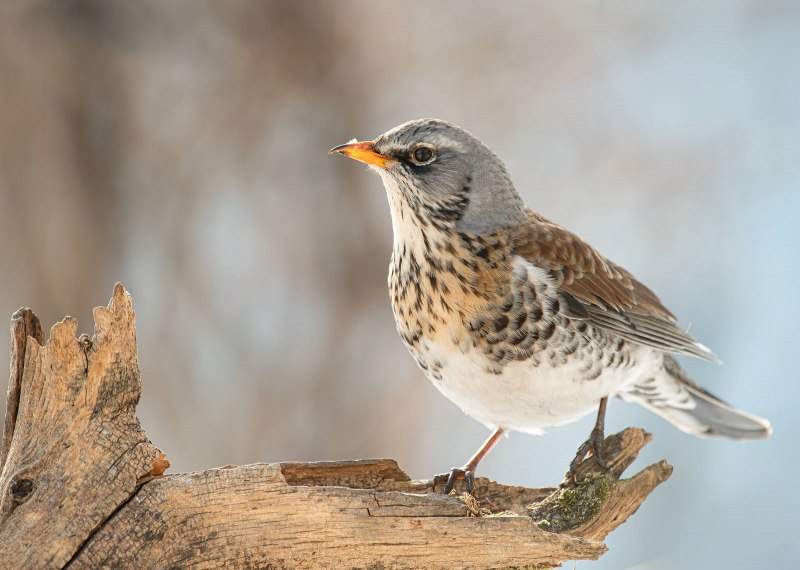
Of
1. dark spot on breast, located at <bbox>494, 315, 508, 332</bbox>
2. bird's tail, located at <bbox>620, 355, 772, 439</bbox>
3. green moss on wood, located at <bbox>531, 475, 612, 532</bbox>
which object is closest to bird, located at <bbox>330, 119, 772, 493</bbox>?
dark spot on breast, located at <bbox>494, 315, 508, 332</bbox>

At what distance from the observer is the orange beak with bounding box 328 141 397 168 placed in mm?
3025

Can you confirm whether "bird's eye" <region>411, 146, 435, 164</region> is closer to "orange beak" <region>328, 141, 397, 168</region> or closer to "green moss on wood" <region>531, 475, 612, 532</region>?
"orange beak" <region>328, 141, 397, 168</region>

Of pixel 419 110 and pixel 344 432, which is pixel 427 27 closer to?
pixel 419 110

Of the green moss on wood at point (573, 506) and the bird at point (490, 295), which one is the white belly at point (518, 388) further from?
the green moss on wood at point (573, 506)

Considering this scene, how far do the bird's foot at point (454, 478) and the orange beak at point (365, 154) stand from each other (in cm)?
116

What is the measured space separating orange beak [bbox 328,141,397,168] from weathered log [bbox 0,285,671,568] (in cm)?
94

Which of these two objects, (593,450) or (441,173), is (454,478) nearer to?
(593,450)

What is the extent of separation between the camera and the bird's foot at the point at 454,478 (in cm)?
325

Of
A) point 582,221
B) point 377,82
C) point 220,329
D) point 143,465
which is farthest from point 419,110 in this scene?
point 143,465

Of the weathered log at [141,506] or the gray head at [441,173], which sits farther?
the gray head at [441,173]

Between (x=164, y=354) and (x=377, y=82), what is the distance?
74.2 inches

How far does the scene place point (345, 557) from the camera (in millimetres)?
2482

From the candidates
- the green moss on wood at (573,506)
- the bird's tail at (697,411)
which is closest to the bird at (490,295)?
the green moss on wood at (573,506)

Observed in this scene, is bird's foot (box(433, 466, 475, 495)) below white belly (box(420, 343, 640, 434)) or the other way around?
below
